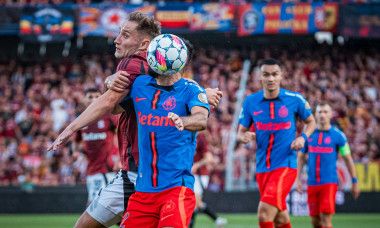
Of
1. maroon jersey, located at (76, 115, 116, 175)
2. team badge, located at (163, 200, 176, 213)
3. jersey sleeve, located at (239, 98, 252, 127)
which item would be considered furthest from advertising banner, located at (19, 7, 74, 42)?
team badge, located at (163, 200, 176, 213)

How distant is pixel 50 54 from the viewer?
26.4 meters

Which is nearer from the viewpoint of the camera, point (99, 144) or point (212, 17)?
point (99, 144)

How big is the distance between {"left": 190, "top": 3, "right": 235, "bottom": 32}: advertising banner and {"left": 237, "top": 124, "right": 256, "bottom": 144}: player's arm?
52.8 ft

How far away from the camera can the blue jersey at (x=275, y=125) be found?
25.7 ft

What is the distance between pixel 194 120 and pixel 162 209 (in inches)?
30.3

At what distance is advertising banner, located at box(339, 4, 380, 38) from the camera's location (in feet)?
79.1

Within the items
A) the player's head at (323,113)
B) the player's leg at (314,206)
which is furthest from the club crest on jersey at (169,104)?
→ the player's head at (323,113)

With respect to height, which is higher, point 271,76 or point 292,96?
point 271,76

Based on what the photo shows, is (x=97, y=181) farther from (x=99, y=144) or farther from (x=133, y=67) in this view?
(x=133, y=67)

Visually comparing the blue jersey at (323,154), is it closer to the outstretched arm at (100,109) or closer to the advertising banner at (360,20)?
the outstretched arm at (100,109)

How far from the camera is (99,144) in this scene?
9.35 meters

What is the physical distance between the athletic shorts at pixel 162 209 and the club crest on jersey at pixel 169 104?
63cm

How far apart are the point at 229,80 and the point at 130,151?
17742 millimetres

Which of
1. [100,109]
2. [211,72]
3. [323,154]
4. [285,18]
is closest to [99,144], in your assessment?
[323,154]
